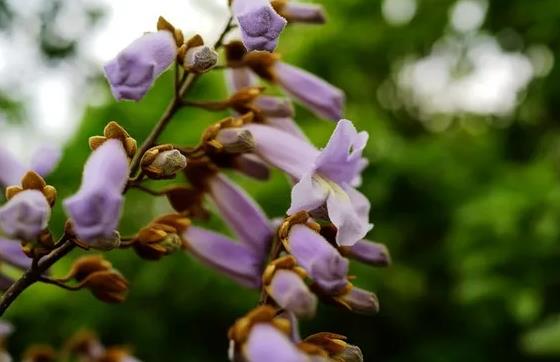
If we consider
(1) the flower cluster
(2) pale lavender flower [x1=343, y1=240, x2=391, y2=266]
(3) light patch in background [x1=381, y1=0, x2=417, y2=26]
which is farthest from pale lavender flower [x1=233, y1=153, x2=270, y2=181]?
Result: (3) light patch in background [x1=381, y1=0, x2=417, y2=26]

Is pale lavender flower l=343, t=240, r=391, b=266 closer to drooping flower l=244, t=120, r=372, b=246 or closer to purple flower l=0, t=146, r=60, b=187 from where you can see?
drooping flower l=244, t=120, r=372, b=246

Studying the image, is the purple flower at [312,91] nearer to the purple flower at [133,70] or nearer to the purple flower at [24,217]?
the purple flower at [133,70]

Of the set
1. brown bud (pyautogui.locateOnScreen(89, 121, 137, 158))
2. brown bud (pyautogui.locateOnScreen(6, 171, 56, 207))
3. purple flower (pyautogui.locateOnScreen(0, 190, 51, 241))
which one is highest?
brown bud (pyautogui.locateOnScreen(89, 121, 137, 158))

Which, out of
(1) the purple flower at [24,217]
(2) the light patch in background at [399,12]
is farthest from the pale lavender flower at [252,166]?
(2) the light patch in background at [399,12]

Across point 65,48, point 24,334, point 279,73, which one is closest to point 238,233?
point 279,73

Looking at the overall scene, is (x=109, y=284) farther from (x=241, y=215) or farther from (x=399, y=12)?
(x=399, y=12)

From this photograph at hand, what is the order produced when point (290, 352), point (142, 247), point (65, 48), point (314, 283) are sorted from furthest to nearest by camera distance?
point (65, 48)
point (142, 247)
point (314, 283)
point (290, 352)

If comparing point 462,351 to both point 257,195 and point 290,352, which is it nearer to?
point 257,195

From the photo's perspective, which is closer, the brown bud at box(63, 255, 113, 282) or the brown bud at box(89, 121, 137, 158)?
the brown bud at box(89, 121, 137, 158)
